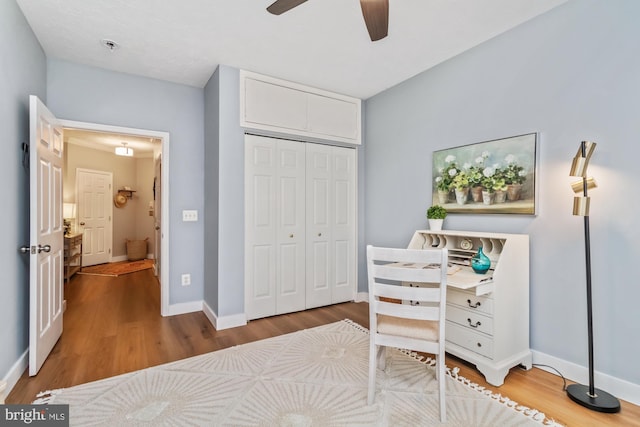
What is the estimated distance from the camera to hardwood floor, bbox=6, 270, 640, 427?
1.86 meters

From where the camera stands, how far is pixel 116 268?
5863mm

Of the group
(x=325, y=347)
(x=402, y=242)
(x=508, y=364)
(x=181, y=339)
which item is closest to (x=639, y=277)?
(x=508, y=364)

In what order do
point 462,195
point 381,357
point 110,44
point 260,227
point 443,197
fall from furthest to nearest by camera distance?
point 260,227, point 443,197, point 462,195, point 110,44, point 381,357

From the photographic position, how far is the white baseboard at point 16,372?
189cm

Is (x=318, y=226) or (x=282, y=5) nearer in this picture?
(x=282, y=5)

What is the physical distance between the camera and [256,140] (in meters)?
3.22

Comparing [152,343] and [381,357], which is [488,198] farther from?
[152,343]

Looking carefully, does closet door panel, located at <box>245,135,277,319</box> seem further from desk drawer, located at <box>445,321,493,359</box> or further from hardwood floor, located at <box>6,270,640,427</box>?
desk drawer, located at <box>445,321,493,359</box>

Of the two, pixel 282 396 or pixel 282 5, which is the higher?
pixel 282 5

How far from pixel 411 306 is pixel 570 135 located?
66.2 inches

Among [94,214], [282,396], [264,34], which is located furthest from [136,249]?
[282,396]

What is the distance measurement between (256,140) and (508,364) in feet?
9.56

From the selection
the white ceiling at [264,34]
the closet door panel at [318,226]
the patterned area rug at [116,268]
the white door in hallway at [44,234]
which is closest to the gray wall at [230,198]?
the white ceiling at [264,34]

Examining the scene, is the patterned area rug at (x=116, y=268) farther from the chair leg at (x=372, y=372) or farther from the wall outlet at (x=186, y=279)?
the chair leg at (x=372, y=372)
